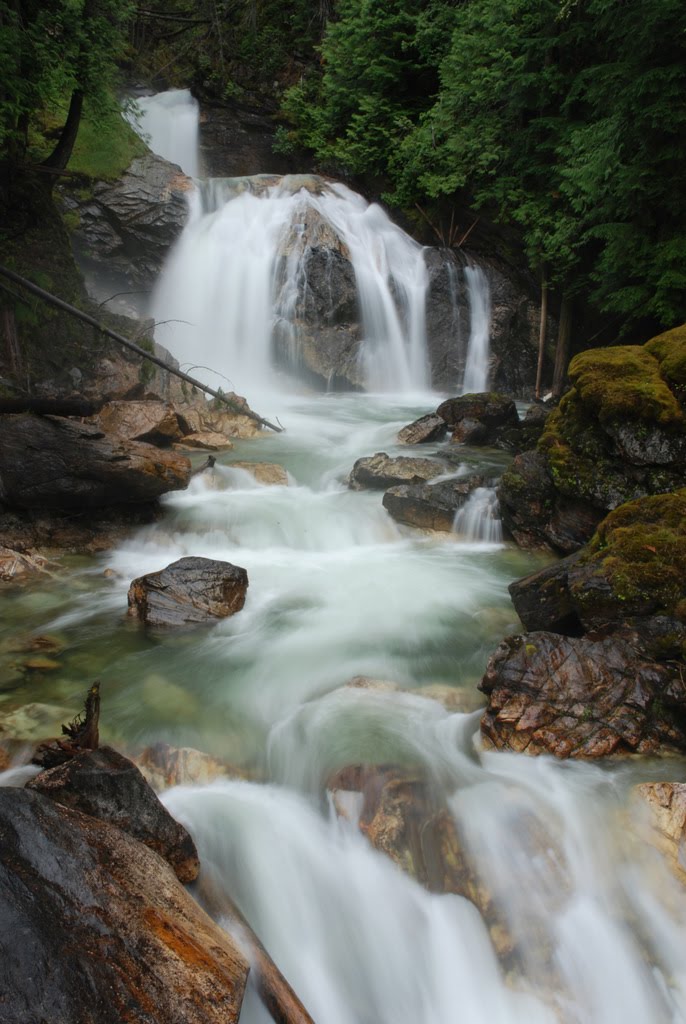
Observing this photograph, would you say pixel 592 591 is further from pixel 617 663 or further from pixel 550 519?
pixel 550 519

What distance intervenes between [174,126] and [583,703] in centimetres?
2260

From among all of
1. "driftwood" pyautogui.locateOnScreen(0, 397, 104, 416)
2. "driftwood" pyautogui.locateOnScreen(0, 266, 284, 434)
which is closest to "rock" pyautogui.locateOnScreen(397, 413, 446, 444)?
"driftwood" pyautogui.locateOnScreen(0, 266, 284, 434)

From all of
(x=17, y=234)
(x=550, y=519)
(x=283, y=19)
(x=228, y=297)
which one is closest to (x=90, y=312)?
(x=17, y=234)

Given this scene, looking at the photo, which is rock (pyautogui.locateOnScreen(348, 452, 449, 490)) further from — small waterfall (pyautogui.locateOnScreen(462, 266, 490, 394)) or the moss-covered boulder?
small waterfall (pyautogui.locateOnScreen(462, 266, 490, 394))

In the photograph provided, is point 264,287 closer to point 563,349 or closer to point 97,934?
point 563,349

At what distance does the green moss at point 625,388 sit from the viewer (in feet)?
19.5

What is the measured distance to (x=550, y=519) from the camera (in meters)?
7.03

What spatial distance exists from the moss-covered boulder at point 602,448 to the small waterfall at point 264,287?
9056mm

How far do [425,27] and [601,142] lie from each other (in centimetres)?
988

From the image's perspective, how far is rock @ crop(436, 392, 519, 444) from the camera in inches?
421

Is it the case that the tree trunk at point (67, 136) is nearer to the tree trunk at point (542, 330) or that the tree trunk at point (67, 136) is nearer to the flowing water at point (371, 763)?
the flowing water at point (371, 763)

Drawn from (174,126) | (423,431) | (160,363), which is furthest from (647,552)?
(174,126)

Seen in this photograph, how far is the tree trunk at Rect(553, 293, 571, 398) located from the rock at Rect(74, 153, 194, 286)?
9909 mm

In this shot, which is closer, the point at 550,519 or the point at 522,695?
the point at 522,695
